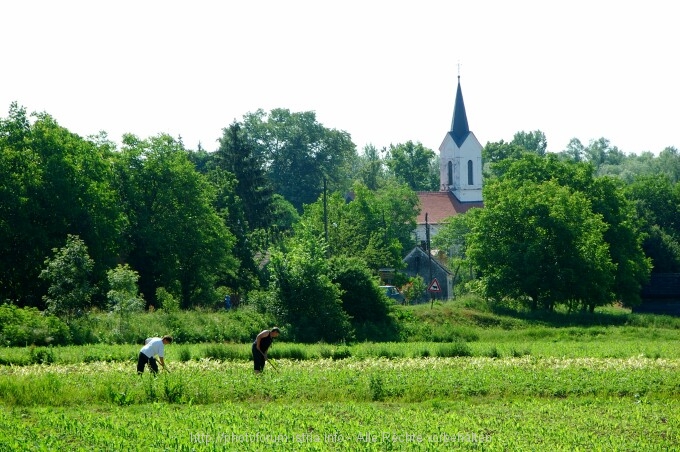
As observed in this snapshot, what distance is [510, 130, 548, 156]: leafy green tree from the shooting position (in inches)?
7249

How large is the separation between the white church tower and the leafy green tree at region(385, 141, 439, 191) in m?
18.4

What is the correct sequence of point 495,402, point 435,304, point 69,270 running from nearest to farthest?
point 495,402 → point 69,270 → point 435,304

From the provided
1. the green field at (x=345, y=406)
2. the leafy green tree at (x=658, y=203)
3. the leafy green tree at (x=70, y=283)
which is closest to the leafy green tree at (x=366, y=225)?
the leafy green tree at (x=658, y=203)

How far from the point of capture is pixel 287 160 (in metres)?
115

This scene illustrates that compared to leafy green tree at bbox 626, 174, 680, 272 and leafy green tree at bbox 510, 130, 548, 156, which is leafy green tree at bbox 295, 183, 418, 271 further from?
leafy green tree at bbox 510, 130, 548, 156

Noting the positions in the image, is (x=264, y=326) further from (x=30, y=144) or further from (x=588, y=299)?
(x=588, y=299)

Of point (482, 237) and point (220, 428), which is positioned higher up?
point (482, 237)

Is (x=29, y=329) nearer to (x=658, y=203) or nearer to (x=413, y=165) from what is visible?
(x=658, y=203)

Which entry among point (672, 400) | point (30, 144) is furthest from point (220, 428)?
point (30, 144)

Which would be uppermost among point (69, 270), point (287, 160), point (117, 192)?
point (287, 160)

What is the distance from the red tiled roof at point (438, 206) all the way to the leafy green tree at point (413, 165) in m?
21.2

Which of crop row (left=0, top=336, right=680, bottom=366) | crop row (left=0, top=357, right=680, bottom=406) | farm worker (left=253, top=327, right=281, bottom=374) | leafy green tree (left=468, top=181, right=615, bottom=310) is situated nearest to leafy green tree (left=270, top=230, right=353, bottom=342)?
crop row (left=0, top=336, right=680, bottom=366)

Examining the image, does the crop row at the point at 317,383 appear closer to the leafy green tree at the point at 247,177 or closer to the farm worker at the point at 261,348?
the farm worker at the point at 261,348

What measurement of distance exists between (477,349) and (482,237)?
24370mm
